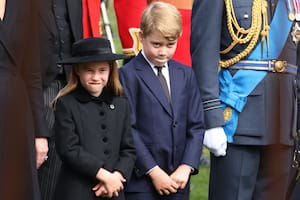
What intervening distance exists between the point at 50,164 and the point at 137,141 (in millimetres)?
490

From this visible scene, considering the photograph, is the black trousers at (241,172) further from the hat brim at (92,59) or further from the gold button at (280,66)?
the hat brim at (92,59)

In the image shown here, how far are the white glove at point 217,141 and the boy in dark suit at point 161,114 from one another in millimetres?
41

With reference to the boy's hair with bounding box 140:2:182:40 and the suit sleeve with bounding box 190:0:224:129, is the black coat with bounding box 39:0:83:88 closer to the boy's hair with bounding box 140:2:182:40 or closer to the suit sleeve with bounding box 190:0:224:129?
the boy's hair with bounding box 140:2:182:40

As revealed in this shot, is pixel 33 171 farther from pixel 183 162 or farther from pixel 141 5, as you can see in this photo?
pixel 141 5

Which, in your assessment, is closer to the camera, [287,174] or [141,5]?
[287,174]

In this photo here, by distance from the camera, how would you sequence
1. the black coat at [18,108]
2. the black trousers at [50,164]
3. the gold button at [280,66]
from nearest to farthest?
the black coat at [18,108] < the gold button at [280,66] < the black trousers at [50,164]

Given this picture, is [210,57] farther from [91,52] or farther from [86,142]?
[86,142]

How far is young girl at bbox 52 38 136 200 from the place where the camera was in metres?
3.65

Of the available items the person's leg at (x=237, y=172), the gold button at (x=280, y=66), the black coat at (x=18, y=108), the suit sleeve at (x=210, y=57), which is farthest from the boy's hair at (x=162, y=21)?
the black coat at (x=18, y=108)

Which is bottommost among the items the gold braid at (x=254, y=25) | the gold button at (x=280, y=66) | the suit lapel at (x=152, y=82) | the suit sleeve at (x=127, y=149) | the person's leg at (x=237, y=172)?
the person's leg at (x=237, y=172)

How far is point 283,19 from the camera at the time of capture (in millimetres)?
3992

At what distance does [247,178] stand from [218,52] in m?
0.56

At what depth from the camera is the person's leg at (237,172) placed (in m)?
4.02

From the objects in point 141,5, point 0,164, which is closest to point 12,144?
point 0,164
